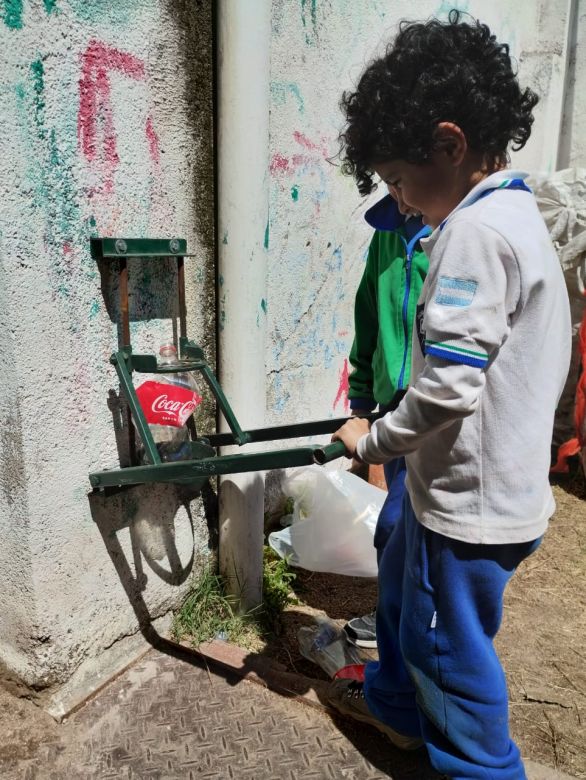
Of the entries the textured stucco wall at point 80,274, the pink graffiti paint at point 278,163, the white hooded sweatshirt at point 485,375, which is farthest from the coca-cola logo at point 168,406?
the pink graffiti paint at point 278,163

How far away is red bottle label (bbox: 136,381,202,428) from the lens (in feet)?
6.50

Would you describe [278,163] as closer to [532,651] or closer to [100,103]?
[100,103]

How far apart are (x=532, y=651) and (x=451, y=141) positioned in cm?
189

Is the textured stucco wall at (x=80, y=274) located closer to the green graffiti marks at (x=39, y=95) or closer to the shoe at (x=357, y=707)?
the green graffiti marks at (x=39, y=95)

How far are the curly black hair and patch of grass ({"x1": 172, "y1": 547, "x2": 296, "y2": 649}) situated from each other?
5.31ft

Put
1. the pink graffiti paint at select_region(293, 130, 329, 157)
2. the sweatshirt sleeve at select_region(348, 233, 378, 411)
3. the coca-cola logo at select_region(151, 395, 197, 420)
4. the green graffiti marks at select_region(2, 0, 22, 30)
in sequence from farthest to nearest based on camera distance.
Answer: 1. the pink graffiti paint at select_region(293, 130, 329, 157)
2. the sweatshirt sleeve at select_region(348, 233, 378, 411)
3. the coca-cola logo at select_region(151, 395, 197, 420)
4. the green graffiti marks at select_region(2, 0, 22, 30)

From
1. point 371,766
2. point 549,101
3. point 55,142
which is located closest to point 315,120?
point 55,142

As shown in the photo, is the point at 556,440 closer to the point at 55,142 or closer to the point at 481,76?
the point at 481,76

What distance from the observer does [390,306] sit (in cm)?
215

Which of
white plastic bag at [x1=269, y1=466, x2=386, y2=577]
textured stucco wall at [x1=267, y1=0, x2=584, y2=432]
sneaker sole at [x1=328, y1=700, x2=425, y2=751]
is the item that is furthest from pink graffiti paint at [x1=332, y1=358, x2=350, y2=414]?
sneaker sole at [x1=328, y1=700, x2=425, y2=751]

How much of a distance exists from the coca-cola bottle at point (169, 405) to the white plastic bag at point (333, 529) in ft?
2.54

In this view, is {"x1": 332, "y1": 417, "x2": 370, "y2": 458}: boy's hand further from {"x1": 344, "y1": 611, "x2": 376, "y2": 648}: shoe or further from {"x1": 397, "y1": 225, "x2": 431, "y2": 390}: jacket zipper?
→ {"x1": 344, "y1": 611, "x2": 376, "y2": 648}: shoe

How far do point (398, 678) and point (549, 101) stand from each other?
4760 millimetres

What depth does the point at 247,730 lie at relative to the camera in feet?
6.59
